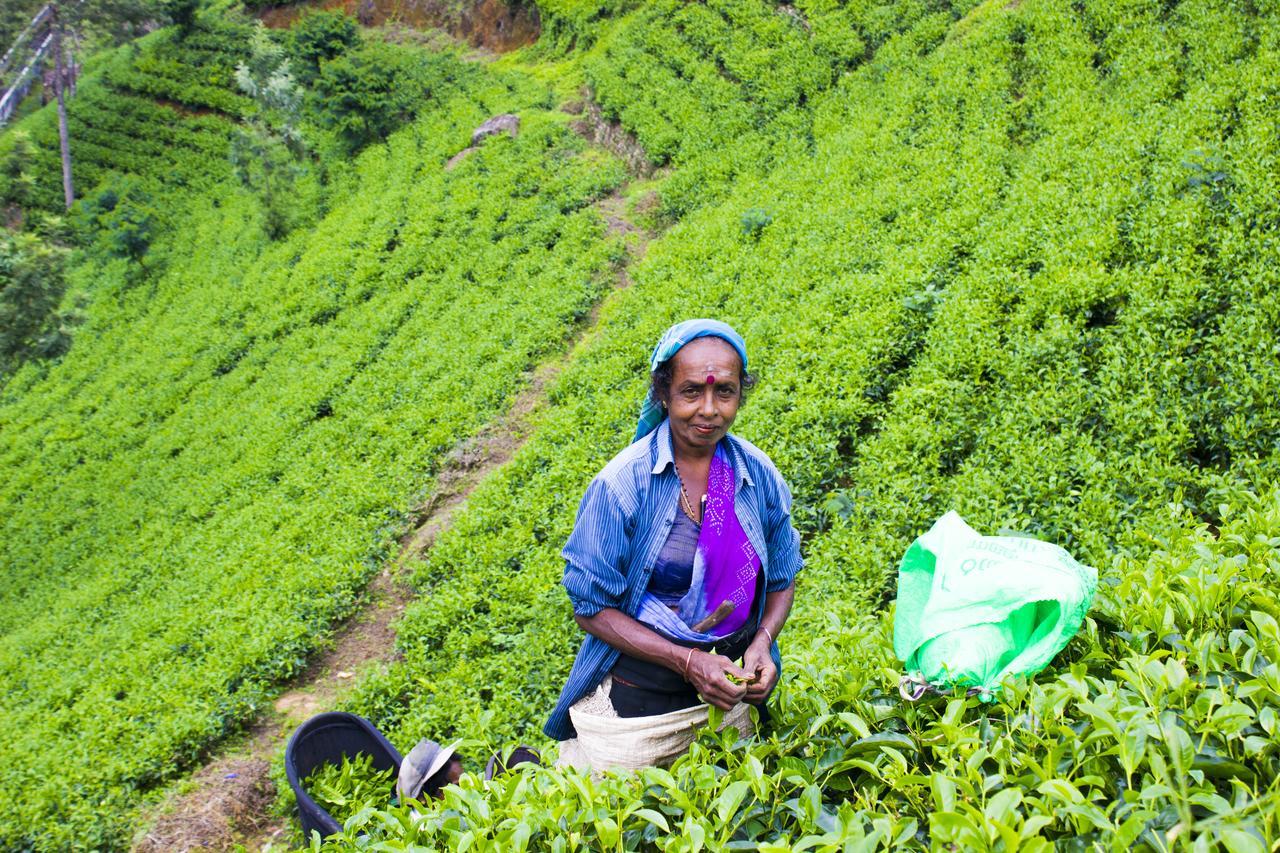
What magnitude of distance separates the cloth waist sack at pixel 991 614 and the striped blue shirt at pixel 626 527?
0.46 metres

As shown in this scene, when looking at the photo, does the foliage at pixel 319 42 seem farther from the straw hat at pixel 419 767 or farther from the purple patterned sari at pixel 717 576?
the purple patterned sari at pixel 717 576

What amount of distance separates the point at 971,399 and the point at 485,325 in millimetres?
7872

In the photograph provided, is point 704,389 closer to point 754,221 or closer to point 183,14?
point 754,221

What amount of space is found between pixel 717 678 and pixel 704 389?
787mm

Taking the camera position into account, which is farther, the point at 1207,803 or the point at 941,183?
the point at 941,183

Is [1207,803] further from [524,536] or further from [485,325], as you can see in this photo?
[485,325]

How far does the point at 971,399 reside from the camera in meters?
5.35

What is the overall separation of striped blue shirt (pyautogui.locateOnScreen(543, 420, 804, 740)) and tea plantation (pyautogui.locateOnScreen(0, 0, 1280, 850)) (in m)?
0.45

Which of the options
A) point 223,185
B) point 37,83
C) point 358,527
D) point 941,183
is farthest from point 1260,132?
point 37,83

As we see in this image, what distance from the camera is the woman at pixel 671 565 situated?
7.70 feet

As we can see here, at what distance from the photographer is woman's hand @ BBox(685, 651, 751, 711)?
2162 millimetres

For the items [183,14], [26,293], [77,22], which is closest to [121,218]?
[26,293]

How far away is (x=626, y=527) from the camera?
237 centimetres

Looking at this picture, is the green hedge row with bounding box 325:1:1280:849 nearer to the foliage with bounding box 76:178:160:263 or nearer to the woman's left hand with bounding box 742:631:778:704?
the woman's left hand with bounding box 742:631:778:704
